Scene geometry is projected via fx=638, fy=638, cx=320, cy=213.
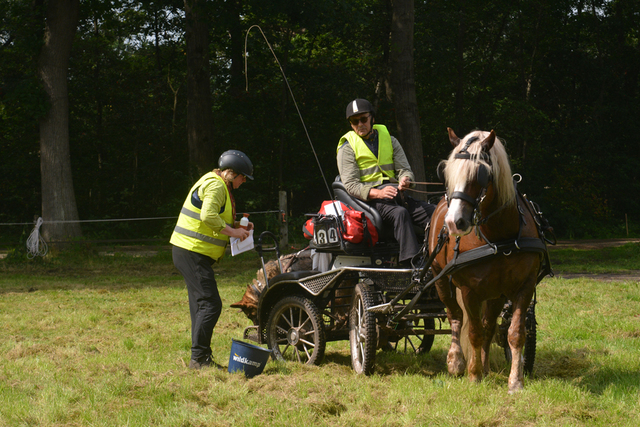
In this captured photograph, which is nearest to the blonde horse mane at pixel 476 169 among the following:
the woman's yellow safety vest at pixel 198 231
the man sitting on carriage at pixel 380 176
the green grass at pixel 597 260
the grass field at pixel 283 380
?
the man sitting on carriage at pixel 380 176

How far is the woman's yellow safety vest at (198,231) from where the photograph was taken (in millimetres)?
5551

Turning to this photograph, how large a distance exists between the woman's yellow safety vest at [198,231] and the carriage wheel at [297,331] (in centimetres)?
81

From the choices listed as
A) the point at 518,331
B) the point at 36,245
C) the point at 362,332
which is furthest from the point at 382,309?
the point at 36,245

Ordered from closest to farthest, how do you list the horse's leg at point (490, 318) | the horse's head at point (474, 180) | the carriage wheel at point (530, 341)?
1. the horse's head at point (474, 180)
2. the horse's leg at point (490, 318)
3. the carriage wheel at point (530, 341)

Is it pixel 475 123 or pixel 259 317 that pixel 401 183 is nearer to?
pixel 259 317

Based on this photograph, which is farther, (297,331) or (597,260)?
(597,260)

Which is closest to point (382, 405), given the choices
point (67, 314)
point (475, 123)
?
point (67, 314)

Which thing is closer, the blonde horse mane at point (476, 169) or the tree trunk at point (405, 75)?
the blonde horse mane at point (476, 169)

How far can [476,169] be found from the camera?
3961 millimetres

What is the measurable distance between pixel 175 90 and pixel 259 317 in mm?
19615

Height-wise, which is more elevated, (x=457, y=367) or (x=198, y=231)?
(x=198, y=231)

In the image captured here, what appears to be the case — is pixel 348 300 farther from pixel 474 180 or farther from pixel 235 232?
pixel 474 180

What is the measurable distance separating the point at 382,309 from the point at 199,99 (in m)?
13.7

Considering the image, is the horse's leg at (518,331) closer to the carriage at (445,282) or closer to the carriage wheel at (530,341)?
the carriage at (445,282)
